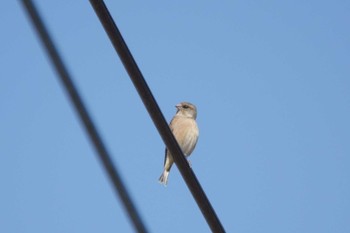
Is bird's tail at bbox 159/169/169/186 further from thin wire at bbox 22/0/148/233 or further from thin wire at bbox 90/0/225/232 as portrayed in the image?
thin wire at bbox 22/0/148/233

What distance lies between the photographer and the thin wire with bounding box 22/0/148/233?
73 centimetres

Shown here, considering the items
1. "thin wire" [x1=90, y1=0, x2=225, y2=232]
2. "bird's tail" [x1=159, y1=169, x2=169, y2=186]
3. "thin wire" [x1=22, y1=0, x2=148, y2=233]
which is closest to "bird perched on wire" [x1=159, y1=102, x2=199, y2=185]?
"bird's tail" [x1=159, y1=169, x2=169, y2=186]

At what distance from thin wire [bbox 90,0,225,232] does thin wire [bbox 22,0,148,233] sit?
389mm

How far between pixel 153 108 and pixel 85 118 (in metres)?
0.54

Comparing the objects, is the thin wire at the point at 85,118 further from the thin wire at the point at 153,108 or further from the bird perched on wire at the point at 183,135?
the bird perched on wire at the point at 183,135

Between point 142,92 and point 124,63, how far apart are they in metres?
0.11

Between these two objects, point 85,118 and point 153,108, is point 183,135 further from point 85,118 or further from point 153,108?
point 85,118

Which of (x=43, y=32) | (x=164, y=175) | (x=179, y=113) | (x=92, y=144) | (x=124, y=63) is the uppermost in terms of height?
(x=179, y=113)

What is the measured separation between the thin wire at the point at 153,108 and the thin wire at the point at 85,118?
0.39m

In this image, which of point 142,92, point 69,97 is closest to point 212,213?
point 142,92

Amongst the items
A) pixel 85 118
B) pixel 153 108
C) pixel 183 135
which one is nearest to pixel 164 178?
pixel 183 135

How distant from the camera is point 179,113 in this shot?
1005cm

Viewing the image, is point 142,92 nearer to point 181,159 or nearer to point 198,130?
point 181,159

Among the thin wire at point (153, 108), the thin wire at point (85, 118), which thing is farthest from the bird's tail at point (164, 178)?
the thin wire at point (85, 118)
